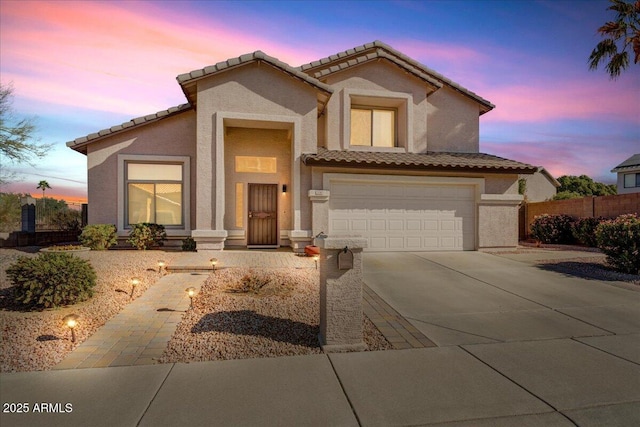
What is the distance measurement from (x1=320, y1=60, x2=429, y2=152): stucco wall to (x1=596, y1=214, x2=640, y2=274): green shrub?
21.4 ft

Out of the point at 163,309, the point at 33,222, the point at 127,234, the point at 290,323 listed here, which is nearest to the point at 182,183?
the point at 127,234

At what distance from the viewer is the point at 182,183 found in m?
12.3

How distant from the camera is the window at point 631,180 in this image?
2949 centimetres

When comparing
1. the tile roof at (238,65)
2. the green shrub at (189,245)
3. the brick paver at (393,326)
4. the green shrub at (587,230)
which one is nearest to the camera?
the brick paver at (393,326)

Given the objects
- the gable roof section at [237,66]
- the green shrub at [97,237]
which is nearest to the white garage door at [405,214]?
the gable roof section at [237,66]

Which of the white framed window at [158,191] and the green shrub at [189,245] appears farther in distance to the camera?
the white framed window at [158,191]

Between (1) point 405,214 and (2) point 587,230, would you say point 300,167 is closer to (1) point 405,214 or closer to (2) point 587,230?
(1) point 405,214

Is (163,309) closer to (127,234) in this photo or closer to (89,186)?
(127,234)

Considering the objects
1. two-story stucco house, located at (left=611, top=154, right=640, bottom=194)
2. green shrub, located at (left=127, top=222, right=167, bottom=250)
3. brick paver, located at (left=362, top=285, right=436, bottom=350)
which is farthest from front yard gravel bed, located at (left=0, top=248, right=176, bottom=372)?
two-story stucco house, located at (left=611, top=154, right=640, bottom=194)

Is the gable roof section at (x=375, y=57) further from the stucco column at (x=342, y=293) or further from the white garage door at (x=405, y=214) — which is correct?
the stucco column at (x=342, y=293)

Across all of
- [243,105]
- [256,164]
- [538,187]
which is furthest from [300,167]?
[538,187]

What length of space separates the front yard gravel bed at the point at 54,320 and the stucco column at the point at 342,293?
123 inches

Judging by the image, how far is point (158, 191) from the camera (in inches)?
484

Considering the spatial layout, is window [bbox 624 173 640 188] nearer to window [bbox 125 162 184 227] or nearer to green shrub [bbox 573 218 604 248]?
green shrub [bbox 573 218 604 248]
